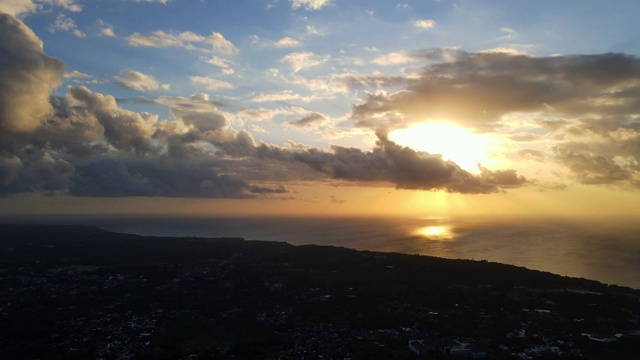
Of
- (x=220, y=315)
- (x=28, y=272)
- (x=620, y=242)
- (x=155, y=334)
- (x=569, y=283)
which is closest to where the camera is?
(x=155, y=334)

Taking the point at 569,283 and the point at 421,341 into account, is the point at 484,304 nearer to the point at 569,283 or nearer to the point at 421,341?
the point at 421,341

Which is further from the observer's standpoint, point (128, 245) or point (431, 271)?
point (128, 245)

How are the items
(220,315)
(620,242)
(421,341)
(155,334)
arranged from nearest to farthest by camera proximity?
1. (421,341)
2. (155,334)
3. (220,315)
4. (620,242)

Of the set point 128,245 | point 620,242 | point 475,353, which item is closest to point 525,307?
point 475,353

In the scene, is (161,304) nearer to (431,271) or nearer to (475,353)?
(475,353)

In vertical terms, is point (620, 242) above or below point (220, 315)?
above

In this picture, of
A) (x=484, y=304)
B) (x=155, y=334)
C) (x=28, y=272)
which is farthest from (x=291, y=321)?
(x=28, y=272)
